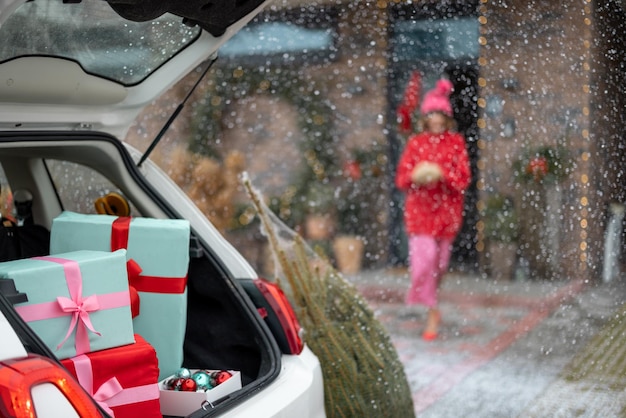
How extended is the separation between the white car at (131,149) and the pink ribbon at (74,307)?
0.31 metres

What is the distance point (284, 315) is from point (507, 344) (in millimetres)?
3274

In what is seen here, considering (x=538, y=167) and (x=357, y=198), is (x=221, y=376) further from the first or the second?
(x=357, y=198)

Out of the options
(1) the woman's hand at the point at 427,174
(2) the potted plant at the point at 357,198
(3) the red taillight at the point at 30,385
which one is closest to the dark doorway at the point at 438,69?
(2) the potted plant at the point at 357,198

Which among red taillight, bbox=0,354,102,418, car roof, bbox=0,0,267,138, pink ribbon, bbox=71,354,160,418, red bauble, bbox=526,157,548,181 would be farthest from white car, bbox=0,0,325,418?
red bauble, bbox=526,157,548,181

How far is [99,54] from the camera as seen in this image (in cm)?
265

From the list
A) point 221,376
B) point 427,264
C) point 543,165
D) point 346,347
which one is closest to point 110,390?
point 221,376

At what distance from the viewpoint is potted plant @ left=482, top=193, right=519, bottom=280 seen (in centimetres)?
676

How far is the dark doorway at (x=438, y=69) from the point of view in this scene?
6.68 meters

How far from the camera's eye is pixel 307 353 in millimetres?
2688

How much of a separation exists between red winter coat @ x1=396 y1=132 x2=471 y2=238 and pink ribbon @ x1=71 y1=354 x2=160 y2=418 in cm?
371

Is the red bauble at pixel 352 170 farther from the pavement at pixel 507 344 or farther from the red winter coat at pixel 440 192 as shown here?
the red winter coat at pixel 440 192

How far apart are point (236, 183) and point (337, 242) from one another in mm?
896

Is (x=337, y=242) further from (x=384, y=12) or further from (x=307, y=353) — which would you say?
(x=307, y=353)

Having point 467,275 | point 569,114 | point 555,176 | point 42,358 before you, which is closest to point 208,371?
point 42,358
